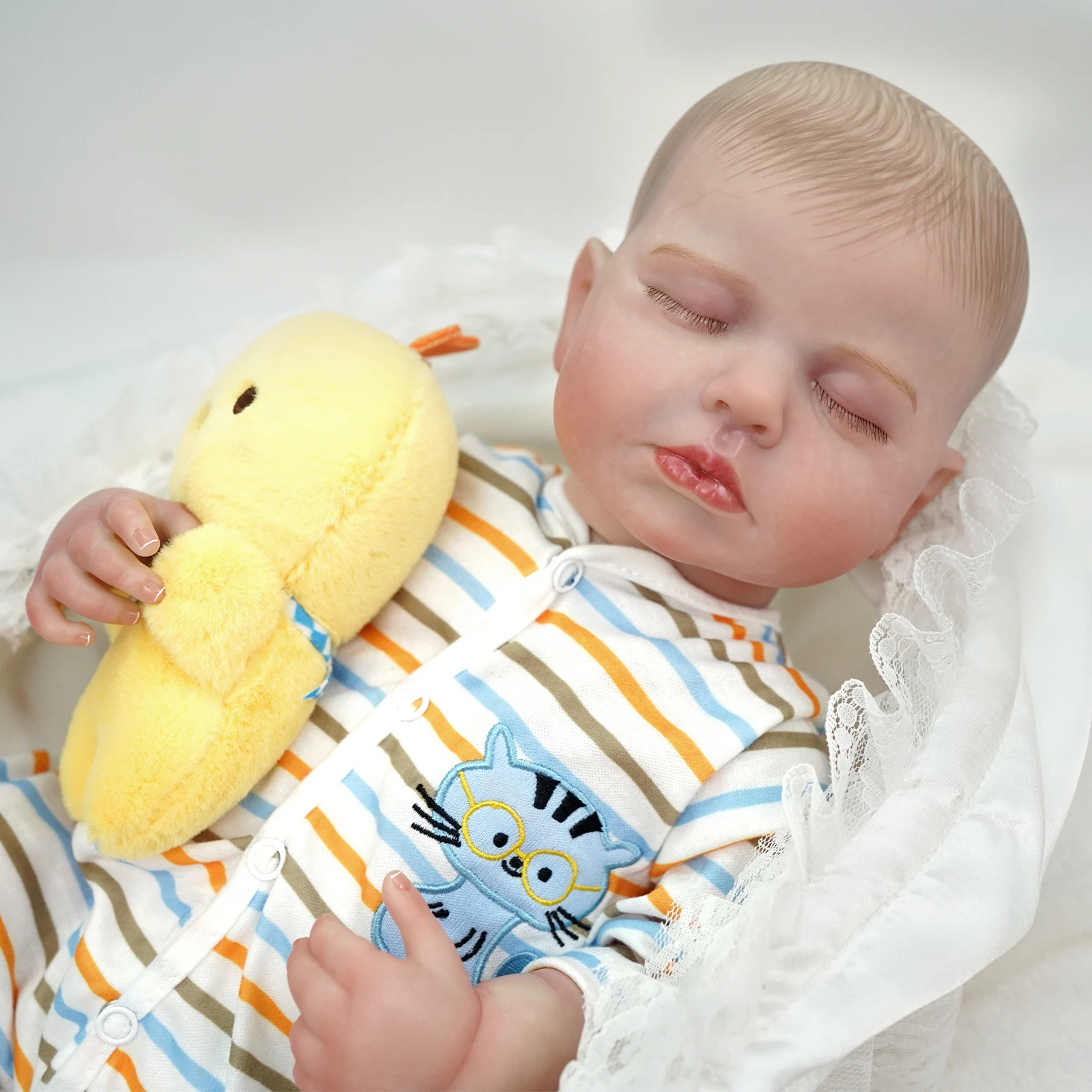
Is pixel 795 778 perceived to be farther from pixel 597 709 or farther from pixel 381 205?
pixel 381 205

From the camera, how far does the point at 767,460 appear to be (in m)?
0.88

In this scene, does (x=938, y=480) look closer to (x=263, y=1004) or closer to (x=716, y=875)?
(x=716, y=875)

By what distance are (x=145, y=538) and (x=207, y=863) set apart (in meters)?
0.30

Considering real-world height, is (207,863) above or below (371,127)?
below

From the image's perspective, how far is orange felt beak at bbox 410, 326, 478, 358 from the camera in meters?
1.17

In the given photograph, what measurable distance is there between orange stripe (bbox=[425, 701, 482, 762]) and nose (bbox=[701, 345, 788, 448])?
1.10 feet

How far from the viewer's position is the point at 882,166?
2.89ft

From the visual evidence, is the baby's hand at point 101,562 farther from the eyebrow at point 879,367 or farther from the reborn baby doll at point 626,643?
the eyebrow at point 879,367

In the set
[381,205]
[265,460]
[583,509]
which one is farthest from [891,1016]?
[381,205]

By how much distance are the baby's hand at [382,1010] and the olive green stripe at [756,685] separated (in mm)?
333

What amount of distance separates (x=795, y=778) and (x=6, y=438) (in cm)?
90

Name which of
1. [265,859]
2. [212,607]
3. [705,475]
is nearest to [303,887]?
[265,859]

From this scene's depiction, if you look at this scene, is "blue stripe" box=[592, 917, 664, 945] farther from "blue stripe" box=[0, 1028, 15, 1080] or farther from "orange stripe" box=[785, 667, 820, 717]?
"blue stripe" box=[0, 1028, 15, 1080]

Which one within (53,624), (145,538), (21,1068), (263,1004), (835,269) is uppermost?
(835,269)
